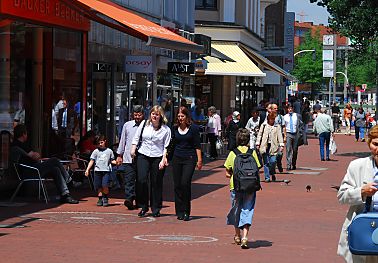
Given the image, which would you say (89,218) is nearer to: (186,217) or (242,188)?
(186,217)

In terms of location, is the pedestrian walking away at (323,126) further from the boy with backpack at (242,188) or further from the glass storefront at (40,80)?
the boy with backpack at (242,188)

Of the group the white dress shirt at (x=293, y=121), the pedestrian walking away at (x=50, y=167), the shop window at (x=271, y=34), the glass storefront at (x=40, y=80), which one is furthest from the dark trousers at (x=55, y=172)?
the shop window at (x=271, y=34)

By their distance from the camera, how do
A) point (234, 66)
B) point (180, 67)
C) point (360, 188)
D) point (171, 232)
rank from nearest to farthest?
1. point (360, 188)
2. point (171, 232)
3. point (180, 67)
4. point (234, 66)

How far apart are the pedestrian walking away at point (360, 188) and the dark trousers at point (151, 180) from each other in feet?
25.0

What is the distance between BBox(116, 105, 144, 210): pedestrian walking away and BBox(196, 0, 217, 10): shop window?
3151 cm

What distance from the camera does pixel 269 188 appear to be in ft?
69.4

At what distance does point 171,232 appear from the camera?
1312cm

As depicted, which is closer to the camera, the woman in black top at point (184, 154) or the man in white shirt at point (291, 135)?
the woman in black top at point (184, 154)

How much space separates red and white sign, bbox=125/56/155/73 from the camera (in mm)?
25500

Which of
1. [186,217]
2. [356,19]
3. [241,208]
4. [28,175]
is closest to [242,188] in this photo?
[241,208]

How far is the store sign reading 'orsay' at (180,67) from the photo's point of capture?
28.8 meters

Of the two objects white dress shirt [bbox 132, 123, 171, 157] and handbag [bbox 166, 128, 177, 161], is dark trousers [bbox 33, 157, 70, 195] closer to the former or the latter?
white dress shirt [bbox 132, 123, 171, 157]

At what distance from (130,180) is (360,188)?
889 cm

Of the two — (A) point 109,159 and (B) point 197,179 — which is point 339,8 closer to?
(B) point 197,179
